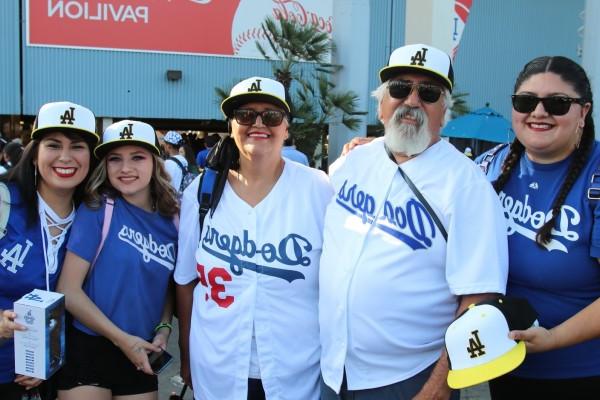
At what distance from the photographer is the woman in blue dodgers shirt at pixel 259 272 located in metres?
2.67

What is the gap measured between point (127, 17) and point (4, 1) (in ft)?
12.7

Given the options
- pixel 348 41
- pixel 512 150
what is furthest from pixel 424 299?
pixel 348 41

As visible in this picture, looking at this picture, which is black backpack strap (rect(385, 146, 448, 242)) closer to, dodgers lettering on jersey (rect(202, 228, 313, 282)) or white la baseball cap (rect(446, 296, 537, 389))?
white la baseball cap (rect(446, 296, 537, 389))

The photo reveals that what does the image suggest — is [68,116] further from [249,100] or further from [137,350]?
[137,350]

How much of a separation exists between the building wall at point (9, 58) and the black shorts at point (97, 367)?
1821 centimetres

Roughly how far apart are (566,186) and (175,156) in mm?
7450

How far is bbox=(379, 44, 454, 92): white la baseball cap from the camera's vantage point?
2553 millimetres

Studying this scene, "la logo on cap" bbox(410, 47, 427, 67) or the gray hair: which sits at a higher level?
"la logo on cap" bbox(410, 47, 427, 67)

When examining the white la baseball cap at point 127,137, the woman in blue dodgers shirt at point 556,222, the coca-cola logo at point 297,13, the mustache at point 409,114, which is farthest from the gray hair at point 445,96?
the coca-cola logo at point 297,13

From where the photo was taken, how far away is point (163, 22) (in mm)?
19734

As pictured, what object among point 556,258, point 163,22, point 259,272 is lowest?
point 259,272

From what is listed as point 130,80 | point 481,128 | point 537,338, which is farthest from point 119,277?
point 130,80

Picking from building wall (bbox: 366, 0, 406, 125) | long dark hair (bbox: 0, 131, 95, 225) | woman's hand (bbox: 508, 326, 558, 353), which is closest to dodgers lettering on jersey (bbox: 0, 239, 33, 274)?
long dark hair (bbox: 0, 131, 95, 225)

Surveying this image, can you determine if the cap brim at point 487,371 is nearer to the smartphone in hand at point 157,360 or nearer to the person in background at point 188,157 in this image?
the smartphone in hand at point 157,360
